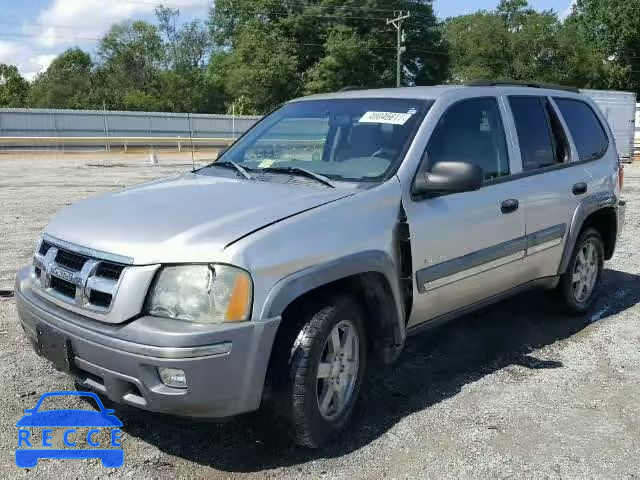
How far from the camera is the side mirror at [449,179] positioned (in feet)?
11.9

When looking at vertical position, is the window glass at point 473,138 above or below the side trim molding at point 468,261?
above

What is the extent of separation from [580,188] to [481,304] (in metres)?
1.43

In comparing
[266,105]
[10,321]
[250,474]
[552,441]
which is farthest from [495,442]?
[266,105]

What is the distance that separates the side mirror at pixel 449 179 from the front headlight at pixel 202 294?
1333 mm

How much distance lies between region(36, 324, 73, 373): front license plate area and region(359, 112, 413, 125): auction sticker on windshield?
2.19 metres

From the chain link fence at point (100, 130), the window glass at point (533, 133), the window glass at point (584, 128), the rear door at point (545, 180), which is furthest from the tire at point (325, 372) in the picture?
the chain link fence at point (100, 130)

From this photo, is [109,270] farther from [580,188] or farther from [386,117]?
[580,188]

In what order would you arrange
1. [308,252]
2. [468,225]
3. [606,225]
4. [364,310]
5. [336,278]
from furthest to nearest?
[606,225] < [468,225] < [364,310] < [336,278] < [308,252]

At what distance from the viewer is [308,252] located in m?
3.07

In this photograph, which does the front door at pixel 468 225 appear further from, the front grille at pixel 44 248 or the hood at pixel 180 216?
the front grille at pixel 44 248

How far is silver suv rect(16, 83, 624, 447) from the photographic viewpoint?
9.33ft

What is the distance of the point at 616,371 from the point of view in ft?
14.6

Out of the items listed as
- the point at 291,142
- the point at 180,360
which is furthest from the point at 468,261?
the point at 180,360

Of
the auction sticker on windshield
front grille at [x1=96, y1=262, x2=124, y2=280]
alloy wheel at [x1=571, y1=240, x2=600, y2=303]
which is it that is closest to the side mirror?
the auction sticker on windshield
